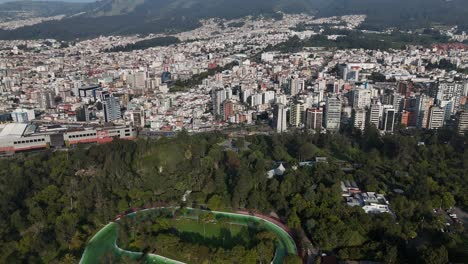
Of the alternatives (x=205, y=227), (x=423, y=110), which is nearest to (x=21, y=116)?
(x=205, y=227)

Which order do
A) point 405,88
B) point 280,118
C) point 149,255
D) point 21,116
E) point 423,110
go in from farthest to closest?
point 405,88
point 21,116
point 280,118
point 423,110
point 149,255

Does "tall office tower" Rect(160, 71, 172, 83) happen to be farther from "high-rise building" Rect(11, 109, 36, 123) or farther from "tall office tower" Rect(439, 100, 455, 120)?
"tall office tower" Rect(439, 100, 455, 120)

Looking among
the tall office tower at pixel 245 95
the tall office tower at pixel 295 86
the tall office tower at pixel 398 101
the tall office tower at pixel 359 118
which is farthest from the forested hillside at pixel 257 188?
the tall office tower at pixel 295 86

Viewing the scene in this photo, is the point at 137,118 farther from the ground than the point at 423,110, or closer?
closer

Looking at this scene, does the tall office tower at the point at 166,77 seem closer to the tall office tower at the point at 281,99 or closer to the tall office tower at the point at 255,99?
the tall office tower at the point at 255,99

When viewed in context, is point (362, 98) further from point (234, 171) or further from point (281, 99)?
point (234, 171)

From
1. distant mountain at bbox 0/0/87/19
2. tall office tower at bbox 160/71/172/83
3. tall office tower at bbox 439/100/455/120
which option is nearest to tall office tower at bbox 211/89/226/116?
tall office tower at bbox 160/71/172/83

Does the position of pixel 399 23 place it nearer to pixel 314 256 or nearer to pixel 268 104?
pixel 268 104
